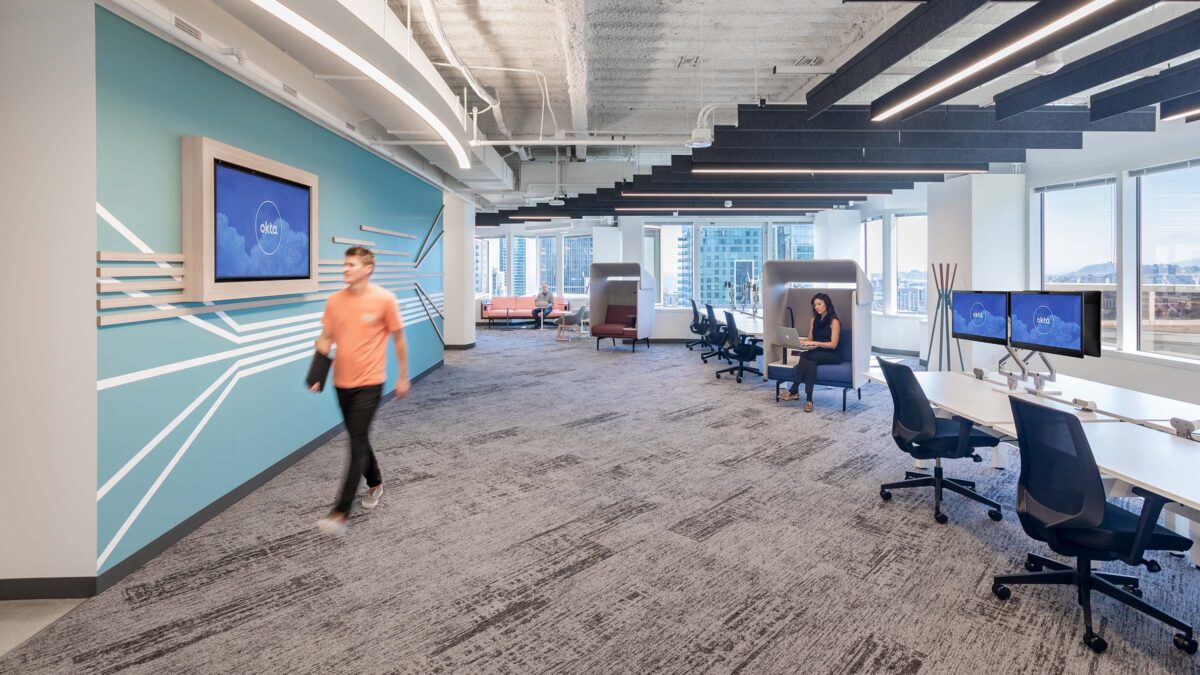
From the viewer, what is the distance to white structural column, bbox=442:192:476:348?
477 inches

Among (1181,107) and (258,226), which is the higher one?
(1181,107)

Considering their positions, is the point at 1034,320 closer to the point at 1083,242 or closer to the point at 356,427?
the point at 356,427

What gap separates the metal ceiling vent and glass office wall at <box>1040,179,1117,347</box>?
8.51 meters

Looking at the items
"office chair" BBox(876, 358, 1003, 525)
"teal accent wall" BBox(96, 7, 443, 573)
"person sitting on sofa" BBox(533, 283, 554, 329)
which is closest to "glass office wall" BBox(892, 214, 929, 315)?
"office chair" BBox(876, 358, 1003, 525)

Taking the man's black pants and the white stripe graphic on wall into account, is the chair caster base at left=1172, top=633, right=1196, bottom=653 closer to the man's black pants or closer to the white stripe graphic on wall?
the man's black pants

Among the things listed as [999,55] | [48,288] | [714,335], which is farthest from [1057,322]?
[714,335]

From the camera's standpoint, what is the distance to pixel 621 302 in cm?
1307

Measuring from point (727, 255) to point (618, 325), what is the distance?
381cm

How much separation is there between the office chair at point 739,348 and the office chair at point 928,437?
4512 millimetres

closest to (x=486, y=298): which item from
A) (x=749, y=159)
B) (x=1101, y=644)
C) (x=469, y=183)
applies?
(x=469, y=183)

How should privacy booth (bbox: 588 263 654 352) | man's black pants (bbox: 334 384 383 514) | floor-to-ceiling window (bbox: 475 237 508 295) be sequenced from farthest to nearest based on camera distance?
floor-to-ceiling window (bbox: 475 237 508 295) < privacy booth (bbox: 588 263 654 352) < man's black pants (bbox: 334 384 383 514)

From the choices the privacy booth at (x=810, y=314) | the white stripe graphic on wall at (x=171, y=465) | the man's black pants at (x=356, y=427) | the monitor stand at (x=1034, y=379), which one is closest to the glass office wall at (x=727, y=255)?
the privacy booth at (x=810, y=314)

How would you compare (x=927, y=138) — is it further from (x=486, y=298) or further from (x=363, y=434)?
(x=486, y=298)

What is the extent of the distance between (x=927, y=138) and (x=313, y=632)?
6.80 meters
